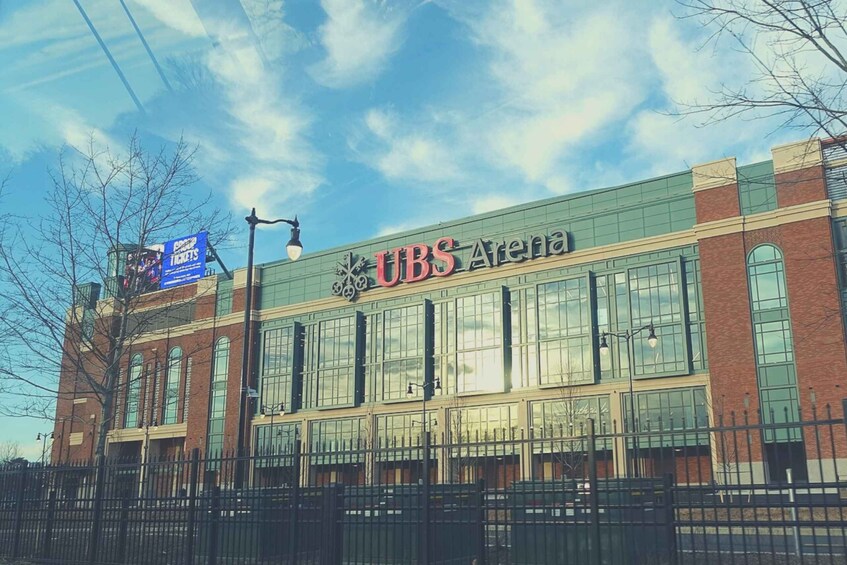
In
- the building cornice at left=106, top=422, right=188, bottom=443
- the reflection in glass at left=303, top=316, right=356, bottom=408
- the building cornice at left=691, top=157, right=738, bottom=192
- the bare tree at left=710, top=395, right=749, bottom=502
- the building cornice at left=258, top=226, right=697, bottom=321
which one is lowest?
the bare tree at left=710, top=395, right=749, bottom=502

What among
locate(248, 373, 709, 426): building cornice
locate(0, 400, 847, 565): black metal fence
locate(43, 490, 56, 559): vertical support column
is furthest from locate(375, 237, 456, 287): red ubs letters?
locate(43, 490, 56, 559): vertical support column

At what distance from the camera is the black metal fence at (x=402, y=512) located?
936 centimetres

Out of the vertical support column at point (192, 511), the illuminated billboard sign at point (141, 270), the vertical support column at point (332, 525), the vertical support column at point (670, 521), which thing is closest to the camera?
the vertical support column at point (670, 521)

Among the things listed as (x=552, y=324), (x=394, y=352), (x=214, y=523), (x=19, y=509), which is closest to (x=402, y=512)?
(x=214, y=523)

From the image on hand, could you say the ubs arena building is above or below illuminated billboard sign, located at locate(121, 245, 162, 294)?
above

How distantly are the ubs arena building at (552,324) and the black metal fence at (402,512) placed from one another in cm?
2024

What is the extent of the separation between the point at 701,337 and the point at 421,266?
21.4 metres

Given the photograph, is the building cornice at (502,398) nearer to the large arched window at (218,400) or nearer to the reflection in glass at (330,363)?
the reflection in glass at (330,363)

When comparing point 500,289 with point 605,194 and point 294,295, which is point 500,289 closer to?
point 605,194

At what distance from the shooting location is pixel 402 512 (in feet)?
37.3

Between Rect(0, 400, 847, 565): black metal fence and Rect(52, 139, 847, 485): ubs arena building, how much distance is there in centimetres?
2024

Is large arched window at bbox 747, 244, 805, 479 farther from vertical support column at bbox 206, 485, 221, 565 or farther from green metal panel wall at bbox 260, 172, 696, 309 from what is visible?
Answer: vertical support column at bbox 206, 485, 221, 565

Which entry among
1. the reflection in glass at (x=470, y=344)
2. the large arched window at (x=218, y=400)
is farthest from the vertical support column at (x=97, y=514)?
the large arched window at (x=218, y=400)

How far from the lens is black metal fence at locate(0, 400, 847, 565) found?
9.36m
